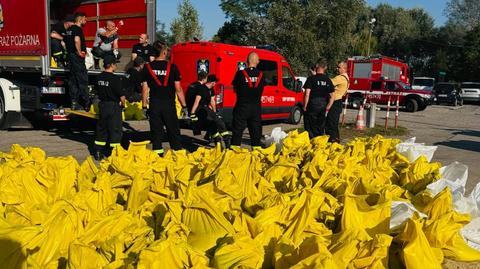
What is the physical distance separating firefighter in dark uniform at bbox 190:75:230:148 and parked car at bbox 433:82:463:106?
29344mm

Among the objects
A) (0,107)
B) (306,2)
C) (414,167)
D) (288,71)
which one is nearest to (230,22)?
(306,2)

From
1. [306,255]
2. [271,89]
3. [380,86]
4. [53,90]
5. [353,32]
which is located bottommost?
[306,255]

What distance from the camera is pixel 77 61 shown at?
9148 millimetres

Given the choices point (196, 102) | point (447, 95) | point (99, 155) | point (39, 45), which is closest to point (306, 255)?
point (99, 155)

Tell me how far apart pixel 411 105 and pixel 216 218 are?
2480 centimetres

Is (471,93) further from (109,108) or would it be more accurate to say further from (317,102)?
(109,108)

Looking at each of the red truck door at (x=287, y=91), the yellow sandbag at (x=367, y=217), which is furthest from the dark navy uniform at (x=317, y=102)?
the yellow sandbag at (x=367, y=217)

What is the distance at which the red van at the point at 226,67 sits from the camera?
11758 millimetres

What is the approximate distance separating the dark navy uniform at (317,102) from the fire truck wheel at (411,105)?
18005 mm

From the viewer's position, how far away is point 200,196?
2.40 meters

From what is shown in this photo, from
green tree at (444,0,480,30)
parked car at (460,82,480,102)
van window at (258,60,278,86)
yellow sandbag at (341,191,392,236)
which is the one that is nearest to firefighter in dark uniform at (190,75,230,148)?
van window at (258,60,278,86)

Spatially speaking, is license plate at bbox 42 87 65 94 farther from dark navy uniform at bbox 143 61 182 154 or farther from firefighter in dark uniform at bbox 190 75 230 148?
dark navy uniform at bbox 143 61 182 154

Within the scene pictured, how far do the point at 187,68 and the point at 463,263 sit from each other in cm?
1031

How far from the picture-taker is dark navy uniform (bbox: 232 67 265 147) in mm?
7223
